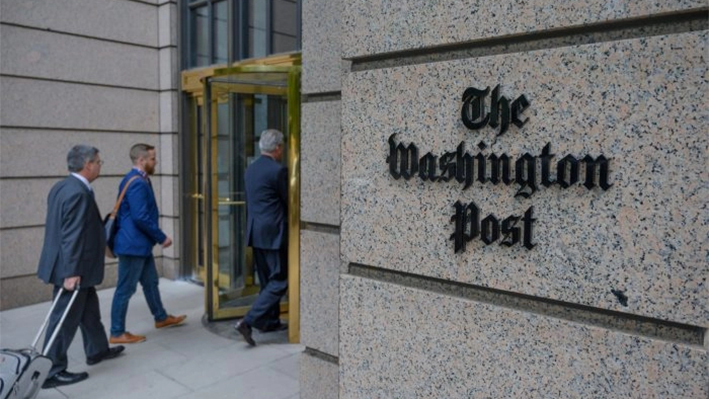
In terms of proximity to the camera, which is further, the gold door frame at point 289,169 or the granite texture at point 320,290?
the gold door frame at point 289,169

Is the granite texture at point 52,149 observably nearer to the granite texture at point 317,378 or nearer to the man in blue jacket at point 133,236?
the man in blue jacket at point 133,236

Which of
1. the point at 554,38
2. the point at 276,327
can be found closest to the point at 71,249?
the point at 276,327

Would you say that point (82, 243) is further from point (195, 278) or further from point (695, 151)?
point (695, 151)

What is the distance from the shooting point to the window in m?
7.09

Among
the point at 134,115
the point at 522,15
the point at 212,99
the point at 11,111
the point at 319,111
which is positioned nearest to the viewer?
the point at 522,15

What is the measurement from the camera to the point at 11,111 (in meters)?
7.12

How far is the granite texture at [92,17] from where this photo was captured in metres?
7.20

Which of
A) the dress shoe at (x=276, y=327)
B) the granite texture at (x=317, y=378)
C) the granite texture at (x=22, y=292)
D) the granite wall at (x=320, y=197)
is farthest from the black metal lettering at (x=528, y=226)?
the granite texture at (x=22, y=292)

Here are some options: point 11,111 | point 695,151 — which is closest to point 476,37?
point 695,151

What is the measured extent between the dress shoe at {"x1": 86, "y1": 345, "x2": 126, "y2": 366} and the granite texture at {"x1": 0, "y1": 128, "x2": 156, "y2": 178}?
114 inches

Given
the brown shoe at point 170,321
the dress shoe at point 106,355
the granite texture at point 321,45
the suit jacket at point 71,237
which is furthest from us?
the brown shoe at point 170,321

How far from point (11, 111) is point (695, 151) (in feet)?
24.0

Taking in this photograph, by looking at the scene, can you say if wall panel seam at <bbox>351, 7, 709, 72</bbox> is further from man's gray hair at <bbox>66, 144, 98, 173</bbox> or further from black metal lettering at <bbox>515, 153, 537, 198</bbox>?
man's gray hair at <bbox>66, 144, 98, 173</bbox>

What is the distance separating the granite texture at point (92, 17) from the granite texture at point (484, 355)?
6.28 meters
